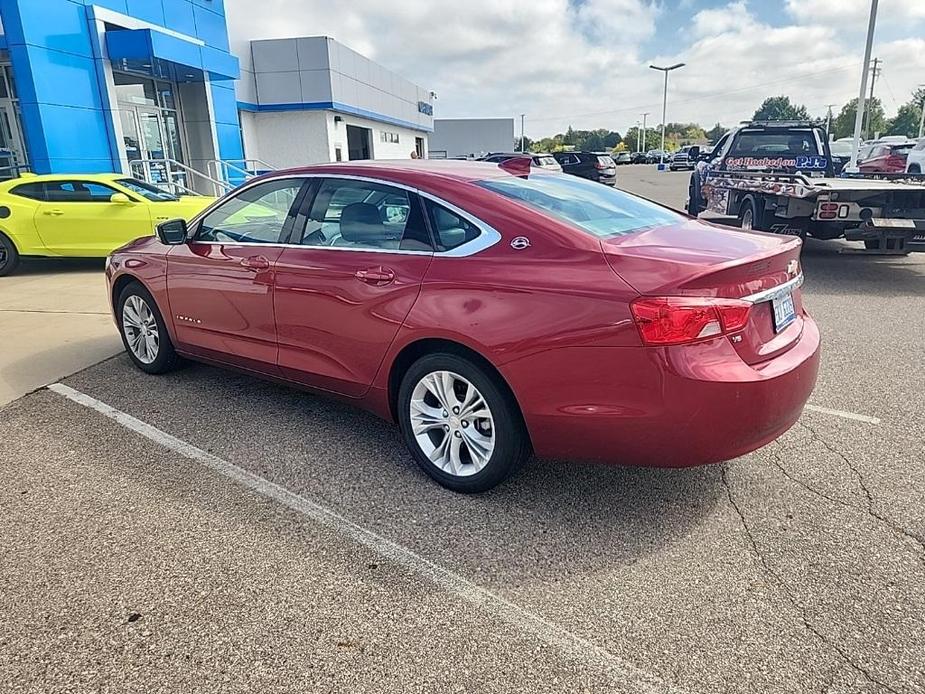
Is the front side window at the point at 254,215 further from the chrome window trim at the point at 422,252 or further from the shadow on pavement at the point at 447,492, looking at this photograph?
the shadow on pavement at the point at 447,492

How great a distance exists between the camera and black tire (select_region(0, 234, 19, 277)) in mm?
9906

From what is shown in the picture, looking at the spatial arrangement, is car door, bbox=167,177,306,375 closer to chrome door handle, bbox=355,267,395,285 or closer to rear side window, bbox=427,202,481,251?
chrome door handle, bbox=355,267,395,285

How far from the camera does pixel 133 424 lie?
14.2ft

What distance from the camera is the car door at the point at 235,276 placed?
4133mm

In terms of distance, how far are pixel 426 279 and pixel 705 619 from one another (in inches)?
73.5

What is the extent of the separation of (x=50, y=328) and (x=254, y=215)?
3.63 meters

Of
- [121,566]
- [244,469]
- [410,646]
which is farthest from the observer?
[244,469]

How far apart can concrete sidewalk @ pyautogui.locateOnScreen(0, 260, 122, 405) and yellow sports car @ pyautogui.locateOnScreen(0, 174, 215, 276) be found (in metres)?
0.39

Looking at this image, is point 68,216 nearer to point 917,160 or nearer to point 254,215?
point 254,215

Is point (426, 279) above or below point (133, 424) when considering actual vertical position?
above

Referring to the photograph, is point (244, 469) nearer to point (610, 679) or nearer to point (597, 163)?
point (610, 679)

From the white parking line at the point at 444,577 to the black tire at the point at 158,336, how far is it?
90 cm

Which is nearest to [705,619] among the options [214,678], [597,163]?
[214,678]

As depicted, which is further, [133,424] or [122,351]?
[122,351]
